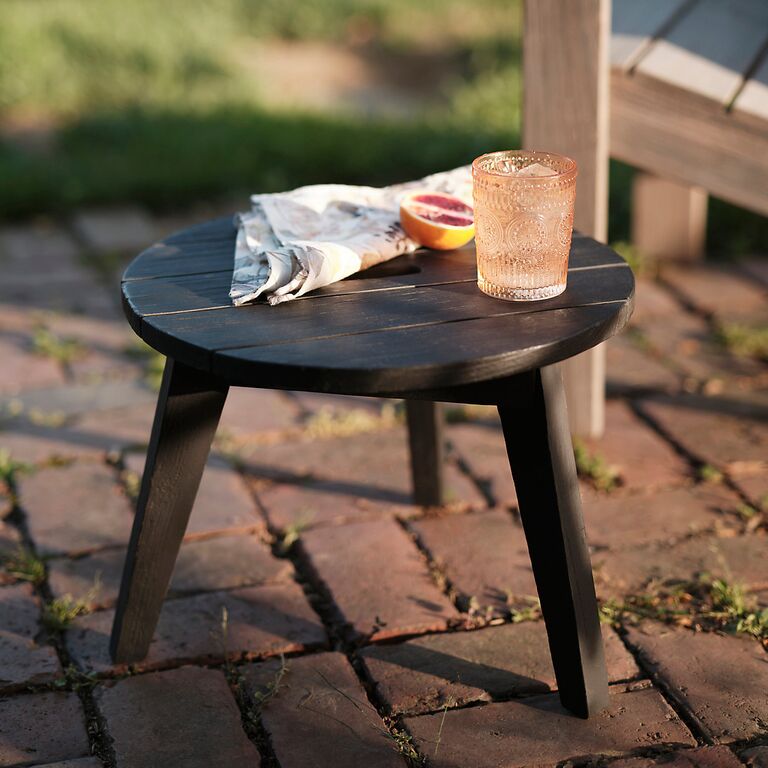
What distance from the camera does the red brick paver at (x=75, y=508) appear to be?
2.35 metres

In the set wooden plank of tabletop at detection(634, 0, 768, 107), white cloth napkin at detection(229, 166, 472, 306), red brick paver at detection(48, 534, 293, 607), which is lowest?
red brick paver at detection(48, 534, 293, 607)

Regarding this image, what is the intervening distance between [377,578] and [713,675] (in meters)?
0.63

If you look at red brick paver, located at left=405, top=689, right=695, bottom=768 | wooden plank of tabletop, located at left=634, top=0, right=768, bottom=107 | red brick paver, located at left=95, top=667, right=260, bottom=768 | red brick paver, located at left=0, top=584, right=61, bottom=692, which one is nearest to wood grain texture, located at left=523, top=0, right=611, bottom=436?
wooden plank of tabletop, located at left=634, top=0, right=768, bottom=107

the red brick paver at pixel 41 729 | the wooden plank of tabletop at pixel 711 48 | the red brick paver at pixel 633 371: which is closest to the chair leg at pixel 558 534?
the red brick paver at pixel 41 729

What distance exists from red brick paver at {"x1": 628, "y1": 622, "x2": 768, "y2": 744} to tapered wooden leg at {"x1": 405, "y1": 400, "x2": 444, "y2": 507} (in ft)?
1.80

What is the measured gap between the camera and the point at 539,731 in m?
1.79

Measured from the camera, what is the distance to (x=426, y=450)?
2389mm

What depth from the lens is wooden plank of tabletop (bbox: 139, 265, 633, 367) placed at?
1.61m

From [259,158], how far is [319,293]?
9.85ft

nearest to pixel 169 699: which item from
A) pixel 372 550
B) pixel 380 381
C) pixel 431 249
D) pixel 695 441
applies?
pixel 372 550

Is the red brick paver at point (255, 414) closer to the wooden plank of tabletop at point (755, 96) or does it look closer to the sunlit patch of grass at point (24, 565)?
the sunlit patch of grass at point (24, 565)

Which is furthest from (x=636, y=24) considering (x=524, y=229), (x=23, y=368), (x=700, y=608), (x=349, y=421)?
(x=23, y=368)

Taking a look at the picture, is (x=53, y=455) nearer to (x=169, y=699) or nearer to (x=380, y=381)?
(x=169, y=699)

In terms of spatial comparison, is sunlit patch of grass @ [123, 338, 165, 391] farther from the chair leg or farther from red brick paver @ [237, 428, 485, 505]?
the chair leg
